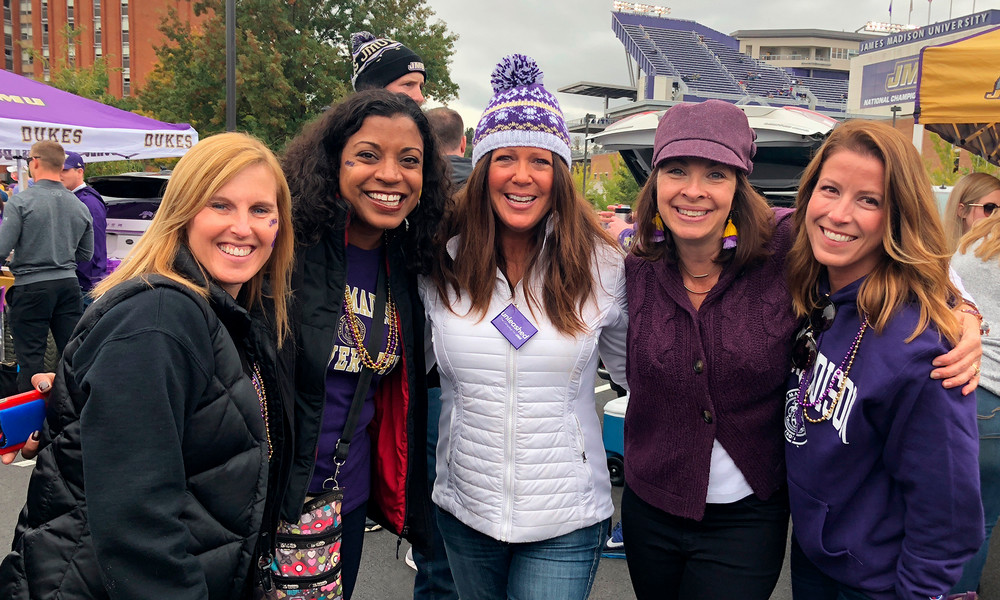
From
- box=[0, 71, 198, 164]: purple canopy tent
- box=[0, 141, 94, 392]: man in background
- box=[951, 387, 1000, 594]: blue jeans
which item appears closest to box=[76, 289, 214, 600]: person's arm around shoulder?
box=[951, 387, 1000, 594]: blue jeans

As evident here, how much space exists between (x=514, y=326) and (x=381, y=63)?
217 centimetres

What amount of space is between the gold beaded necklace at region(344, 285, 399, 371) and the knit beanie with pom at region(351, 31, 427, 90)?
1830mm

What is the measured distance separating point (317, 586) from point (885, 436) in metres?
1.66

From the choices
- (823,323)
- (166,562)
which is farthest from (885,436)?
(166,562)

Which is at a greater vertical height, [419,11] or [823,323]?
[419,11]

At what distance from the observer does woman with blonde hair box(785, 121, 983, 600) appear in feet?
5.59

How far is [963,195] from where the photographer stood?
4.27 meters

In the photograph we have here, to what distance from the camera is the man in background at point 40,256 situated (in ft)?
20.4

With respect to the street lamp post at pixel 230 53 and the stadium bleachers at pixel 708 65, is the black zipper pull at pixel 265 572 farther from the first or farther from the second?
the stadium bleachers at pixel 708 65

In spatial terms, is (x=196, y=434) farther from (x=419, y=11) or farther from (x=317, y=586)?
(x=419, y=11)

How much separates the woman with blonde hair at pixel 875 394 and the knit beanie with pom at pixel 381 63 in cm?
237

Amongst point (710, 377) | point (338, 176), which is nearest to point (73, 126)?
point (338, 176)

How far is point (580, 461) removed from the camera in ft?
7.07

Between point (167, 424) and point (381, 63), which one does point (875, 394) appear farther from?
point (381, 63)
